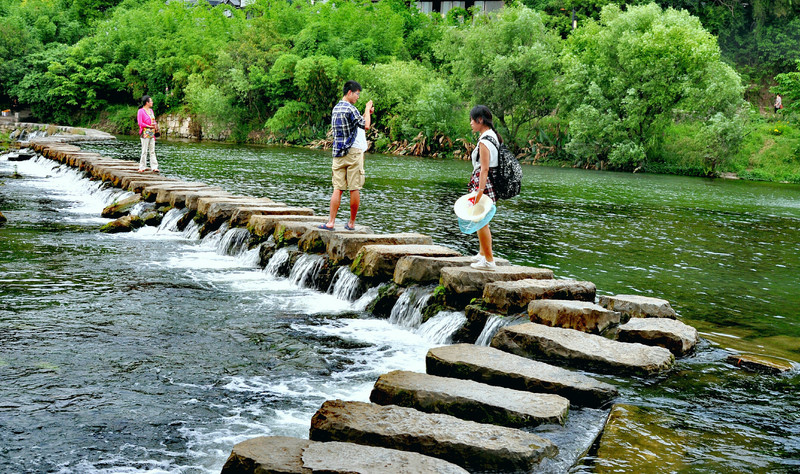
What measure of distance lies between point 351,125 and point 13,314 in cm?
529

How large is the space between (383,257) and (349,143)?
2210mm

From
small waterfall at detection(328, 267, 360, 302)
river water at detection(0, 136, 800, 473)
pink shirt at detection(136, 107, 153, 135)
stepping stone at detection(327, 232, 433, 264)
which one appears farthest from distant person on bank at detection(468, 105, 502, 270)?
pink shirt at detection(136, 107, 153, 135)

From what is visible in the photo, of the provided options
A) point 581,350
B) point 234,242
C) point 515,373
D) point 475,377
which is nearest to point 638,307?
point 581,350

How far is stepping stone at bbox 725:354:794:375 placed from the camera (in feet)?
22.8

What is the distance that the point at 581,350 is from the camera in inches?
258

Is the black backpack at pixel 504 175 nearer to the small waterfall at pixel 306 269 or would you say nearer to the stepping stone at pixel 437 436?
the small waterfall at pixel 306 269

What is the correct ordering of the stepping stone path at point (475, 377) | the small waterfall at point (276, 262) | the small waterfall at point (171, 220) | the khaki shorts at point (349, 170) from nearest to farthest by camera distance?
the stepping stone path at point (475, 377), the khaki shorts at point (349, 170), the small waterfall at point (276, 262), the small waterfall at point (171, 220)

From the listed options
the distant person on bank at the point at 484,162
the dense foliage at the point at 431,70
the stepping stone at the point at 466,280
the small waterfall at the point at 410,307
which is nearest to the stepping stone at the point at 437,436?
the stepping stone at the point at 466,280

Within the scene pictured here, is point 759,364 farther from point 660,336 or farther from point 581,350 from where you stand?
point 581,350

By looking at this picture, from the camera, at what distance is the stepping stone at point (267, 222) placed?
1266 centimetres

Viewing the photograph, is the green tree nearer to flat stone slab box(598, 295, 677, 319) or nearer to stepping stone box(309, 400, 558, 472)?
flat stone slab box(598, 295, 677, 319)

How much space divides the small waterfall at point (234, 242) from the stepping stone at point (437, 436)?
8.22 metres

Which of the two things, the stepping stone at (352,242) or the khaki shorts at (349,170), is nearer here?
the stepping stone at (352,242)

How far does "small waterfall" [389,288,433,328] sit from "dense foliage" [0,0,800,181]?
36.8 meters
